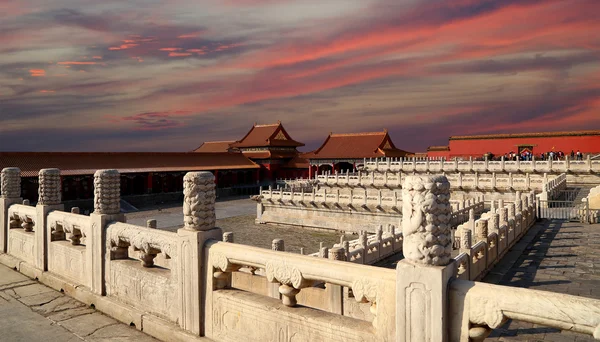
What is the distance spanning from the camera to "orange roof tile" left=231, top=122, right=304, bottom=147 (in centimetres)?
5075

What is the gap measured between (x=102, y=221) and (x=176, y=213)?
82.6 feet

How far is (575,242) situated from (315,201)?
16.1 m

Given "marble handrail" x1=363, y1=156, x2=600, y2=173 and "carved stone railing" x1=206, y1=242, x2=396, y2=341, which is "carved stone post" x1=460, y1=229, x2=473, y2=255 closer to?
"carved stone railing" x1=206, y1=242, x2=396, y2=341

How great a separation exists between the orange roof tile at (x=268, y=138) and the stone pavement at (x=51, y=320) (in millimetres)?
42684

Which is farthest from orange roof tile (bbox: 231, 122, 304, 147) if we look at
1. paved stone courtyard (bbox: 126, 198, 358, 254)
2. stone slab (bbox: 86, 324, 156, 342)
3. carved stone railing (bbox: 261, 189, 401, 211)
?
stone slab (bbox: 86, 324, 156, 342)

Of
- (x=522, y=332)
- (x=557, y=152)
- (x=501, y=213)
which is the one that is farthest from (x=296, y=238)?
(x=557, y=152)

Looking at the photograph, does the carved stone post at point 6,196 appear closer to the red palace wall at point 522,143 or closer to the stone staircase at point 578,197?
the stone staircase at point 578,197

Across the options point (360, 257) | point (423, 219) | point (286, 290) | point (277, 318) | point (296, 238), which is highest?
point (423, 219)

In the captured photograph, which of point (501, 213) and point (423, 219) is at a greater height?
point (423, 219)

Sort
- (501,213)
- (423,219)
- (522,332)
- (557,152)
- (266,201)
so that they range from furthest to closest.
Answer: (557,152) → (266,201) → (501,213) → (522,332) → (423,219)

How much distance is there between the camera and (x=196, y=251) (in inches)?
197

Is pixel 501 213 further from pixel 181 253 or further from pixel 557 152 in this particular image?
pixel 557 152

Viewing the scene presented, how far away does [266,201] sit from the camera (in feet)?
95.1

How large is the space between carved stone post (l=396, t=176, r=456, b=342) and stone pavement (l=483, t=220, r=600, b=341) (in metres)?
2.79
